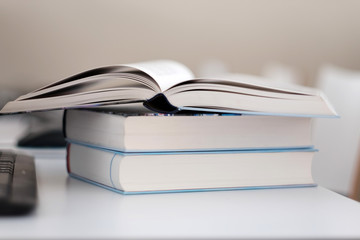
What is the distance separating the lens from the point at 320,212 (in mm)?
606

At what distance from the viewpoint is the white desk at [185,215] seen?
49 cm

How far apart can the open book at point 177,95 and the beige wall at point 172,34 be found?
7.96ft

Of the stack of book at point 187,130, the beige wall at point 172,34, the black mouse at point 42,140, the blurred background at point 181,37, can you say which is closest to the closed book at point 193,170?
the stack of book at point 187,130

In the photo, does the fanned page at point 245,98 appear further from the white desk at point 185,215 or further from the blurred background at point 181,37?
the blurred background at point 181,37

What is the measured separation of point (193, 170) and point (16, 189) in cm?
23

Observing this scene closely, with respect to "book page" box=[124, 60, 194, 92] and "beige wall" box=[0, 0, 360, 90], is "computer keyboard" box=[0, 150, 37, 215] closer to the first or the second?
"book page" box=[124, 60, 194, 92]

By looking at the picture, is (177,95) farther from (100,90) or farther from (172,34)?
(172,34)

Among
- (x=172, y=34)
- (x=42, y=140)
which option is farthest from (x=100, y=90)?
(x=172, y=34)

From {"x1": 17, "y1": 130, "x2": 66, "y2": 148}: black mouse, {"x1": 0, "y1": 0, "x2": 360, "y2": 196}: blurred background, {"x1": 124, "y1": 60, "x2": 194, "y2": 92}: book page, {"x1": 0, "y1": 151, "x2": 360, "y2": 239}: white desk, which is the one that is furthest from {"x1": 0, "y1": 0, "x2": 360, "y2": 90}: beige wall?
{"x1": 0, "y1": 151, "x2": 360, "y2": 239}: white desk

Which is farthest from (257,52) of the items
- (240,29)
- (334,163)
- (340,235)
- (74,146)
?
(340,235)

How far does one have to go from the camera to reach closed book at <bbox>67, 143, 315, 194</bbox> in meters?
0.67

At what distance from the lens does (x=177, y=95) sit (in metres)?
0.64

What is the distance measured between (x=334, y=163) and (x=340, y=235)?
5.50 feet

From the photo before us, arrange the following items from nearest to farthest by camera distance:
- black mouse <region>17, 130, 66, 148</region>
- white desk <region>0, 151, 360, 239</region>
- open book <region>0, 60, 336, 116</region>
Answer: white desk <region>0, 151, 360, 239</region>
open book <region>0, 60, 336, 116</region>
black mouse <region>17, 130, 66, 148</region>
